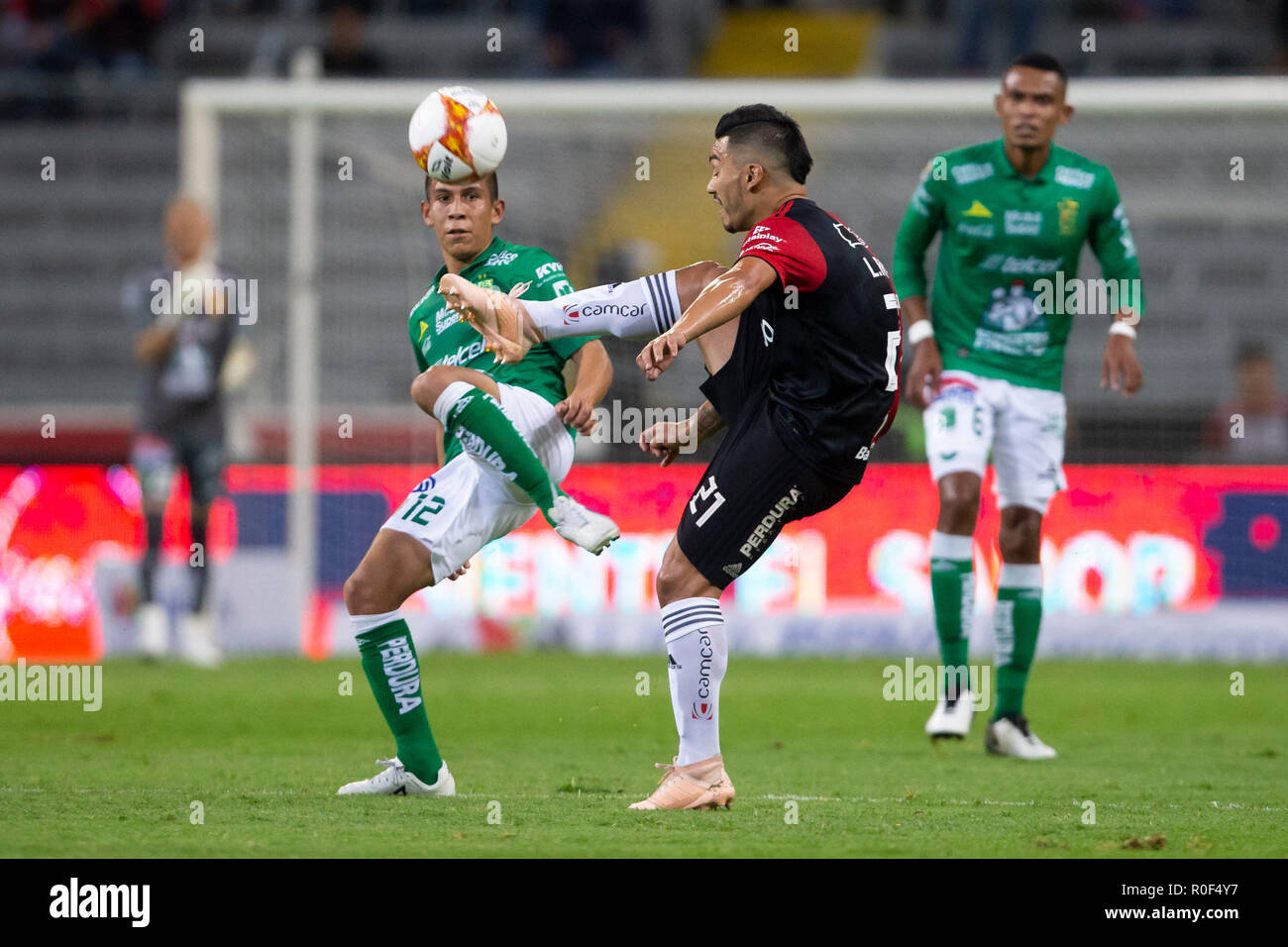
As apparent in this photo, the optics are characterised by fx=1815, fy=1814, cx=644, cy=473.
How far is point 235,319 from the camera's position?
12227mm

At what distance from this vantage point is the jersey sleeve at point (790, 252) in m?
5.32

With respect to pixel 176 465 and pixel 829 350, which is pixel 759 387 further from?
pixel 176 465

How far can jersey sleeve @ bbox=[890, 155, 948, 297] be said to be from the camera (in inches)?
316

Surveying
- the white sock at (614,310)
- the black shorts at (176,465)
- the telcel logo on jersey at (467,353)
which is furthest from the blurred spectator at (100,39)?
the white sock at (614,310)

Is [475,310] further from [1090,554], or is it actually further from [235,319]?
[1090,554]

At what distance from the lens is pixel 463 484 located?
237 inches

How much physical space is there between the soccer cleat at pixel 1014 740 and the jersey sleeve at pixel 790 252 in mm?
2766

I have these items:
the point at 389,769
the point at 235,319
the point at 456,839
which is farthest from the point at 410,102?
the point at 456,839

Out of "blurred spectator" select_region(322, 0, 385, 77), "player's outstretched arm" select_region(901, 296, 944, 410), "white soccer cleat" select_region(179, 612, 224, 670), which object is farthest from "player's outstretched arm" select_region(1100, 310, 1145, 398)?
"blurred spectator" select_region(322, 0, 385, 77)

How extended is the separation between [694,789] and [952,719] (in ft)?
8.36

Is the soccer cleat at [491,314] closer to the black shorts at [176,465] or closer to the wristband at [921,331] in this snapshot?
the wristband at [921,331]

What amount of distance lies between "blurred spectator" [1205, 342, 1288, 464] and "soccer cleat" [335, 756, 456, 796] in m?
8.77

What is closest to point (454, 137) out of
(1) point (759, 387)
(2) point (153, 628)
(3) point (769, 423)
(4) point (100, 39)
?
(1) point (759, 387)

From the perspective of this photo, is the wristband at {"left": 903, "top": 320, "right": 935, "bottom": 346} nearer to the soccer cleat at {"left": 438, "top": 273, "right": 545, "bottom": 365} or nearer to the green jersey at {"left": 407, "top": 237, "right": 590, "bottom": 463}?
the green jersey at {"left": 407, "top": 237, "right": 590, "bottom": 463}
